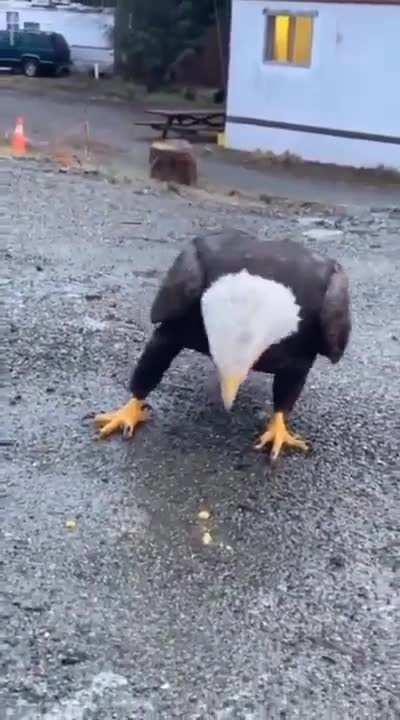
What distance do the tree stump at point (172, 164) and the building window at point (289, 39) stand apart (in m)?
7.98

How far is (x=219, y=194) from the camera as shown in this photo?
46.6 feet

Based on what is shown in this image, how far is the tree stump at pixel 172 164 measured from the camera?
1414 cm

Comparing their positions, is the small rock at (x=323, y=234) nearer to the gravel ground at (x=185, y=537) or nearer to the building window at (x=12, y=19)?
the gravel ground at (x=185, y=537)

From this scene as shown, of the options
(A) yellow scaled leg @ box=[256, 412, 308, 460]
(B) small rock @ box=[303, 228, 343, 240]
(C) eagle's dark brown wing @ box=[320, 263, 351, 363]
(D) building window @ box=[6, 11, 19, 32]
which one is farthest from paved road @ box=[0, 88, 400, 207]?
(D) building window @ box=[6, 11, 19, 32]

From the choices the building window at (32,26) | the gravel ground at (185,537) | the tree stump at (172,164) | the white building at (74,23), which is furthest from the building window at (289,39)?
the building window at (32,26)

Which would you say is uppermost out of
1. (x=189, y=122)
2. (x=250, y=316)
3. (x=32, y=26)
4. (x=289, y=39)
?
(x=250, y=316)

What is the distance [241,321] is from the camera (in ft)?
13.0

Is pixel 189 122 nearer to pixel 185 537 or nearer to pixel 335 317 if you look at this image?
pixel 335 317

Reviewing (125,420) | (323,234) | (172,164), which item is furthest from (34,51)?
(125,420)

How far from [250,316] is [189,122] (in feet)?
68.2

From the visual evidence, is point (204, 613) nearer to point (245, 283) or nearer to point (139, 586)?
point (139, 586)

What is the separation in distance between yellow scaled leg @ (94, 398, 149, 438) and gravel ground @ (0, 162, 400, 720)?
5 cm

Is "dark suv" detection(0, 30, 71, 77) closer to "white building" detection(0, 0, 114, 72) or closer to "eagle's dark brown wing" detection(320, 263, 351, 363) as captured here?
"white building" detection(0, 0, 114, 72)

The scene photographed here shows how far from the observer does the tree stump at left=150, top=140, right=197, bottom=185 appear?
1414 cm
